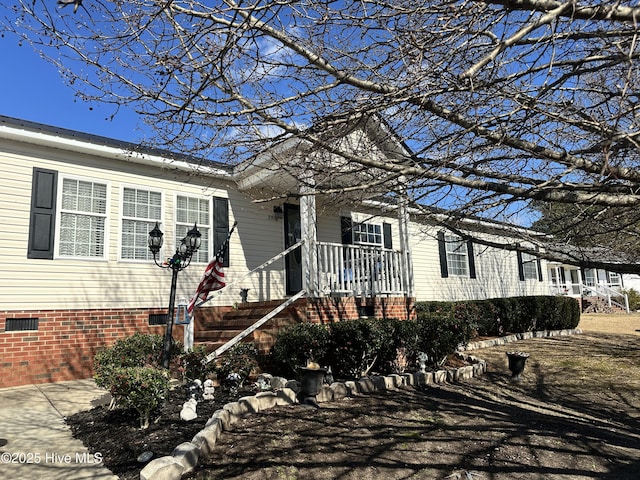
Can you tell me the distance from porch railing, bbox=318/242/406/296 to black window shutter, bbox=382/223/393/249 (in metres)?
2.95

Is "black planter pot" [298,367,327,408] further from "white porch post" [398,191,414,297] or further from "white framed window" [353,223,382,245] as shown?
"white framed window" [353,223,382,245]

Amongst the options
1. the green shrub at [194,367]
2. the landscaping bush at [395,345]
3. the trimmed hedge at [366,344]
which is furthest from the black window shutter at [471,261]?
the green shrub at [194,367]

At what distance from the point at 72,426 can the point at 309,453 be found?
8.82 ft

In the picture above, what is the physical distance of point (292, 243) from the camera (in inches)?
429

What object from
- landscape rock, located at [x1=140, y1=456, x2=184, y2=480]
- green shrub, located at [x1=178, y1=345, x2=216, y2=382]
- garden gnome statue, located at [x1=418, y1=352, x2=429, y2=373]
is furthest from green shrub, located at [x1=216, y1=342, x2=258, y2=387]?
garden gnome statue, located at [x1=418, y1=352, x2=429, y2=373]

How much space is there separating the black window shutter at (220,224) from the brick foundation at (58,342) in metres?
2.18

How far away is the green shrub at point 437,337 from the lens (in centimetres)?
743

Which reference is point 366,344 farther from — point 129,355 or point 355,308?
point 129,355

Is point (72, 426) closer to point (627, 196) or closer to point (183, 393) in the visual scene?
point (183, 393)

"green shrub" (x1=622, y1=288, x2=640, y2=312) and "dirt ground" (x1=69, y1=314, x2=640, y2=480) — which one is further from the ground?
"green shrub" (x1=622, y1=288, x2=640, y2=312)

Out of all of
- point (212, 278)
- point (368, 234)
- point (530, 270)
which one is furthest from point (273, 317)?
point (530, 270)

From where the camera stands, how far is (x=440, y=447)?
4.08 m

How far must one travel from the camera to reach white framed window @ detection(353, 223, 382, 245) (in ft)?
40.5

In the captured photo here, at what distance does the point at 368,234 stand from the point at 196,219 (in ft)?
16.9
